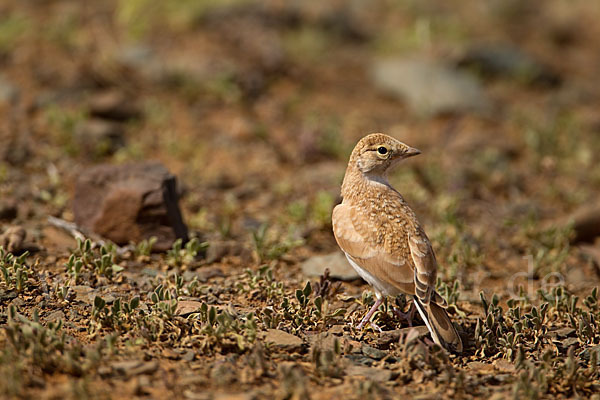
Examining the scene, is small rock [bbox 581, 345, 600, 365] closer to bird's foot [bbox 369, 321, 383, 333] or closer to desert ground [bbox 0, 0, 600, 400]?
desert ground [bbox 0, 0, 600, 400]

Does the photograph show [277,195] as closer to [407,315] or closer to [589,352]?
[407,315]

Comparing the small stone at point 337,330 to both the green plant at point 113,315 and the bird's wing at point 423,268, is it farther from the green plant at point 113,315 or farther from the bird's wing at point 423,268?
the green plant at point 113,315

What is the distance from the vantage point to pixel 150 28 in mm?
12156

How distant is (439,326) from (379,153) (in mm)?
1649

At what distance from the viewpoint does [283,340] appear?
16.9 feet

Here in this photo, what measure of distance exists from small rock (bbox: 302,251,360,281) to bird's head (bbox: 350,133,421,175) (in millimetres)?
1122

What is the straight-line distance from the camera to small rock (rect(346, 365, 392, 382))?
15.9 ft

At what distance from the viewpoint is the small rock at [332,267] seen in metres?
6.66

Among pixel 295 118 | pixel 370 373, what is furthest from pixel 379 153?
pixel 295 118

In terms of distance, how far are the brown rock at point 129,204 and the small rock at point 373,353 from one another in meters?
2.40

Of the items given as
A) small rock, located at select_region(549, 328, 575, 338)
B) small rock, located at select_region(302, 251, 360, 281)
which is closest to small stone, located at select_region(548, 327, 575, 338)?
small rock, located at select_region(549, 328, 575, 338)

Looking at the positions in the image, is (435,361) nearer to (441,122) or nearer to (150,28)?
(441,122)

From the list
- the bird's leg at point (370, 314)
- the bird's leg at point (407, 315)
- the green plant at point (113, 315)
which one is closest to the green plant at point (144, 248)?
the green plant at point (113, 315)

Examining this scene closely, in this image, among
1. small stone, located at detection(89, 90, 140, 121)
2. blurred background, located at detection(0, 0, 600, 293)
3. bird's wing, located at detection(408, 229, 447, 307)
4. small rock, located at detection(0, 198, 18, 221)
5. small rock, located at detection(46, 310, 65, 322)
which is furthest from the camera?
small stone, located at detection(89, 90, 140, 121)
